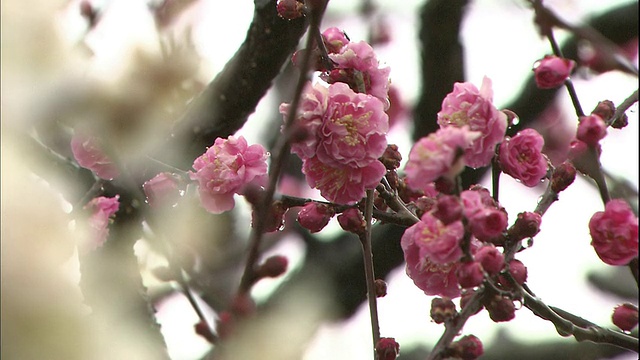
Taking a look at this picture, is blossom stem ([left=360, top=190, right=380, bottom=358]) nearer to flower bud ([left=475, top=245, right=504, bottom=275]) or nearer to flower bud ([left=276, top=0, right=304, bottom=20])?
flower bud ([left=475, top=245, right=504, bottom=275])

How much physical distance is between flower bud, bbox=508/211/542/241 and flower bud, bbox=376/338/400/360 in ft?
0.58

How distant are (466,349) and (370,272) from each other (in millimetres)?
130

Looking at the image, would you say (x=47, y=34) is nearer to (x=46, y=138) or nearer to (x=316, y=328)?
(x=46, y=138)

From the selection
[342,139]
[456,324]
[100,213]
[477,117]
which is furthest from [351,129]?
[100,213]

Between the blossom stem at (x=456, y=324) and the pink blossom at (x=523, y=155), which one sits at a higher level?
the pink blossom at (x=523, y=155)

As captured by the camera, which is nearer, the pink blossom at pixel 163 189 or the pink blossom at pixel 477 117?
the pink blossom at pixel 477 117

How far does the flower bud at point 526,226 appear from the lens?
2.32 feet

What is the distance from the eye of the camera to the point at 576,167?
2.54ft

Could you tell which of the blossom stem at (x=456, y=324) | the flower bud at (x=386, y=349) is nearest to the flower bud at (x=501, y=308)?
the blossom stem at (x=456, y=324)

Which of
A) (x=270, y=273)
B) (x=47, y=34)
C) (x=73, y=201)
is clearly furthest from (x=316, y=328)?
(x=270, y=273)

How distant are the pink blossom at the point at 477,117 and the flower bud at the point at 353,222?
134 mm

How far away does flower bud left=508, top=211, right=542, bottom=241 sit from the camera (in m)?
0.71

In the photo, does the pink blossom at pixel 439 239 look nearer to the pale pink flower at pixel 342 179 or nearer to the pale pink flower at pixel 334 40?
the pale pink flower at pixel 342 179

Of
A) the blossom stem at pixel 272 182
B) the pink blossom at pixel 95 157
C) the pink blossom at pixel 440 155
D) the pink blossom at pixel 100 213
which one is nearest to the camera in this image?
the blossom stem at pixel 272 182
